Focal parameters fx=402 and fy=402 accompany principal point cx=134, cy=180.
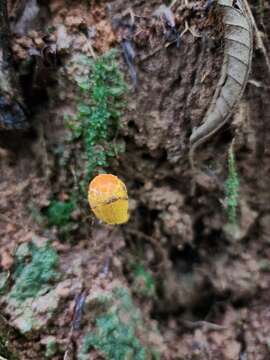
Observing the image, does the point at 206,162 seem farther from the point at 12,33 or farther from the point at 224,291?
the point at 12,33

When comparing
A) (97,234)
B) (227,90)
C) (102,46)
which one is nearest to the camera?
(227,90)

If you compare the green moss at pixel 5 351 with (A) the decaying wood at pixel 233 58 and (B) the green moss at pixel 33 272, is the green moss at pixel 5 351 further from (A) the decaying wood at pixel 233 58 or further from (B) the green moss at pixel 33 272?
(A) the decaying wood at pixel 233 58

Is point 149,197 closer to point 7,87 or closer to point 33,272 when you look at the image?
point 33,272

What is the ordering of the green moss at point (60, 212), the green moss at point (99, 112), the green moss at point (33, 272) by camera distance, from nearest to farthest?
the green moss at point (33, 272)
the green moss at point (99, 112)
the green moss at point (60, 212)

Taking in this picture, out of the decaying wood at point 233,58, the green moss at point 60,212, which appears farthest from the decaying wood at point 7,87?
the decaying wood at point 233,58

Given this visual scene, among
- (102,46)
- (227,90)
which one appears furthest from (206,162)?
(102,46)
